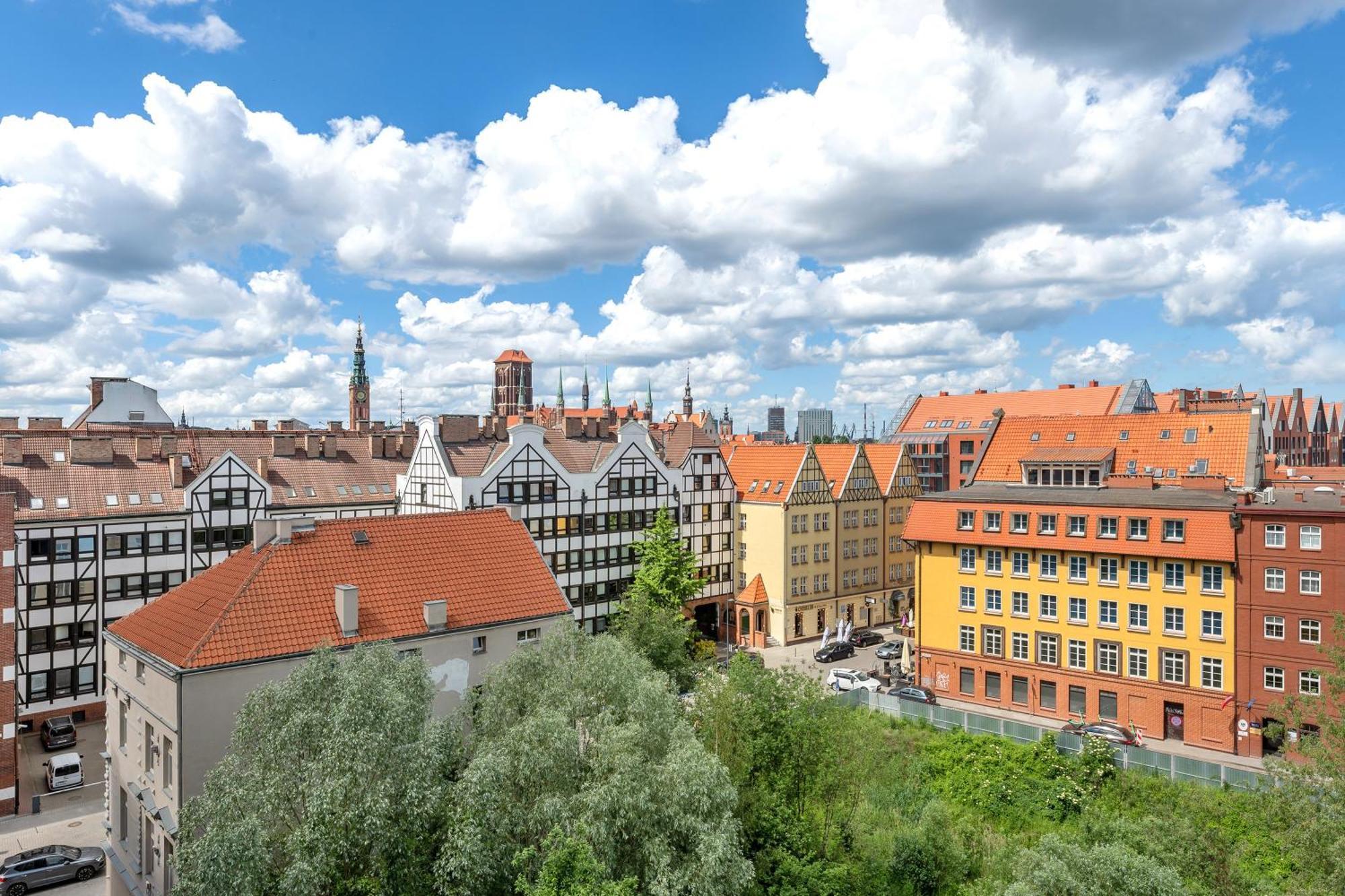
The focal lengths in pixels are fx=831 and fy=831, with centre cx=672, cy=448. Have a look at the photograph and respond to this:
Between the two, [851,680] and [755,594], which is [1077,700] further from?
[755,594]

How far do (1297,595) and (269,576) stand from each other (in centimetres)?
4189

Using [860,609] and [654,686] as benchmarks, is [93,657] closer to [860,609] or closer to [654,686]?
[654,686]

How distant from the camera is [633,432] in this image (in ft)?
181

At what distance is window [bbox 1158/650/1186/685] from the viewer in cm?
3934

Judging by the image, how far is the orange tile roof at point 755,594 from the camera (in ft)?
194

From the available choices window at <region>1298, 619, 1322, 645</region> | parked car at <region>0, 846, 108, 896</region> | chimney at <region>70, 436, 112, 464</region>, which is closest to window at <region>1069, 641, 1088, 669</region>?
window at <region>1298, 619, 1322, 645</region>

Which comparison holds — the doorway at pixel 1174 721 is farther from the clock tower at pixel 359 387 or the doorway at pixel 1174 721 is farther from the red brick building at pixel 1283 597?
the clock tower at pixel 359 387

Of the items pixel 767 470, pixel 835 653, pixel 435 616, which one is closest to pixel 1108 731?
pixel 835 653

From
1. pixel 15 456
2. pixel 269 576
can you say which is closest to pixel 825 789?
pixel 269 576

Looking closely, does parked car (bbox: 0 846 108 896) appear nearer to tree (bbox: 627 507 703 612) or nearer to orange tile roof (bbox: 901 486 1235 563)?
tree (bbox: 627 507 703 612)

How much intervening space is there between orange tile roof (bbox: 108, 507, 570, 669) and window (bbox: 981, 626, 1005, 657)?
83.9 ft

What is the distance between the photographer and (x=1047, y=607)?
43.4 m

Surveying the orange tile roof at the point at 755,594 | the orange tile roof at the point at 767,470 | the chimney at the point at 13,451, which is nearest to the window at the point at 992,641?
the orange tile roof at the point at 755,594

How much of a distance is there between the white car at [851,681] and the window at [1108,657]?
11.2 metres
